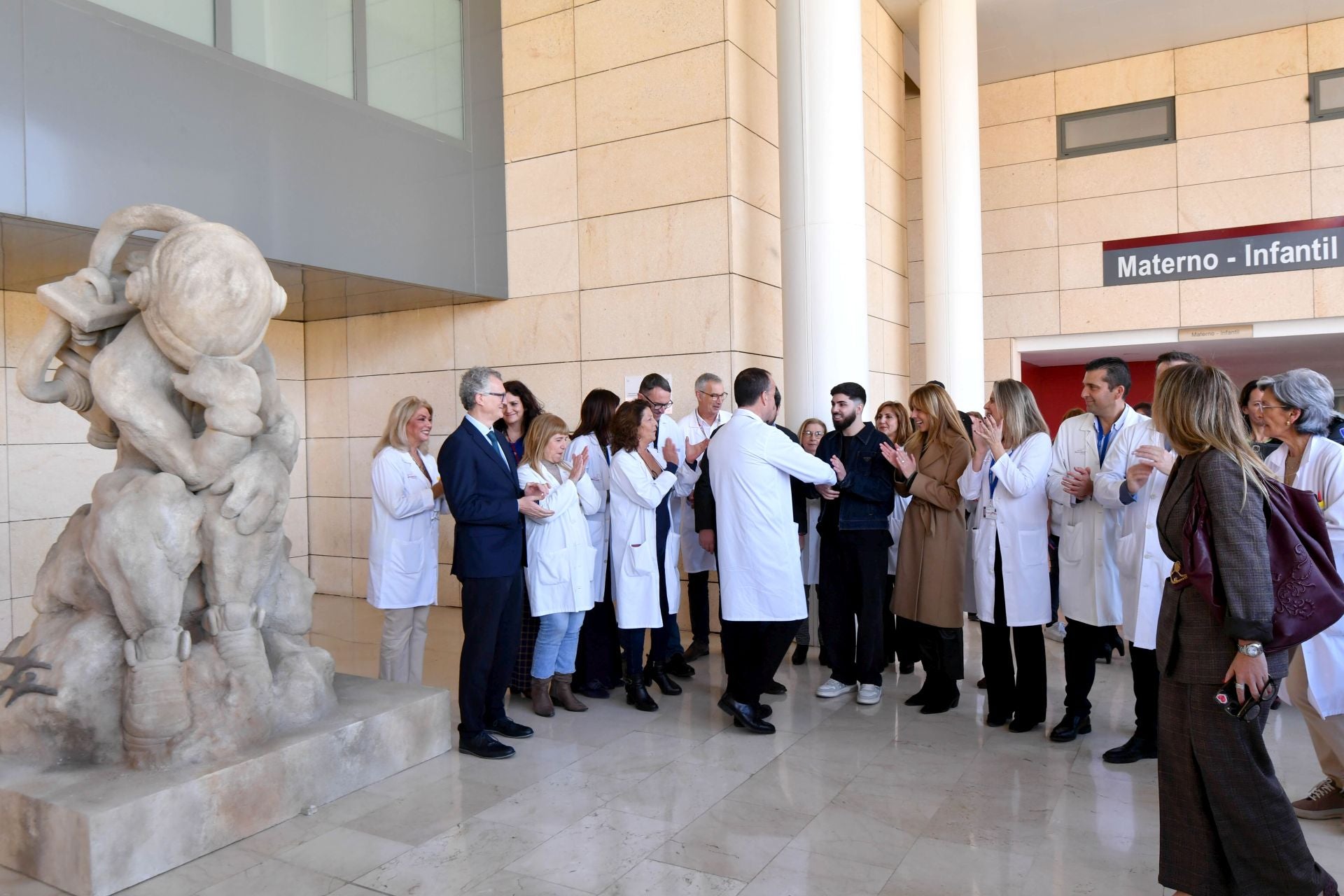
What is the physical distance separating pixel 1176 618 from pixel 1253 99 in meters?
9.35

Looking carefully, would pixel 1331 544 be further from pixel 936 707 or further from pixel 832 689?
pixel 832 689

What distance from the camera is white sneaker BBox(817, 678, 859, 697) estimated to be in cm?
501

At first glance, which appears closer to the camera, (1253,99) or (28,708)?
(28,708)

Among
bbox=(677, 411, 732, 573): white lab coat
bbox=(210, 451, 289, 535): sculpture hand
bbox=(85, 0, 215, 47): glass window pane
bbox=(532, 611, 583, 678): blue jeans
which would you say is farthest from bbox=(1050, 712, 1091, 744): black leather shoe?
bbox=(85, 0, 215, 47): glass window pane

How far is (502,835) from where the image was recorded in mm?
3281

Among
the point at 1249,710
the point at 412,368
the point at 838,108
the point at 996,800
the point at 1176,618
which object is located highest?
the point at 838,108

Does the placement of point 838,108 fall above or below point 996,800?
above

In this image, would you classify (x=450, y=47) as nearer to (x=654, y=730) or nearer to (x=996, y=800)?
(x=654, y=730)

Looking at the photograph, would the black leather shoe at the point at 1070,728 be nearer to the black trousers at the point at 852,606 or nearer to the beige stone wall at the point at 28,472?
the black trousers at the point at 852,606

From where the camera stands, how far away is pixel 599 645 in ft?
17.1

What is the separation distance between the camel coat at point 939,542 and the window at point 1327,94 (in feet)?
25.3

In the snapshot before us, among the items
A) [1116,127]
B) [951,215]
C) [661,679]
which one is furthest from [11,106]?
[1116,127]

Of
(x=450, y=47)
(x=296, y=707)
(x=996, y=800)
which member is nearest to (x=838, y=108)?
(x=450, y=47)

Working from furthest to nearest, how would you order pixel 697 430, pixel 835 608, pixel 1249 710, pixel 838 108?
pixel 838 108
pixel 697 430
pixel 835 608
pixel 1249 710
